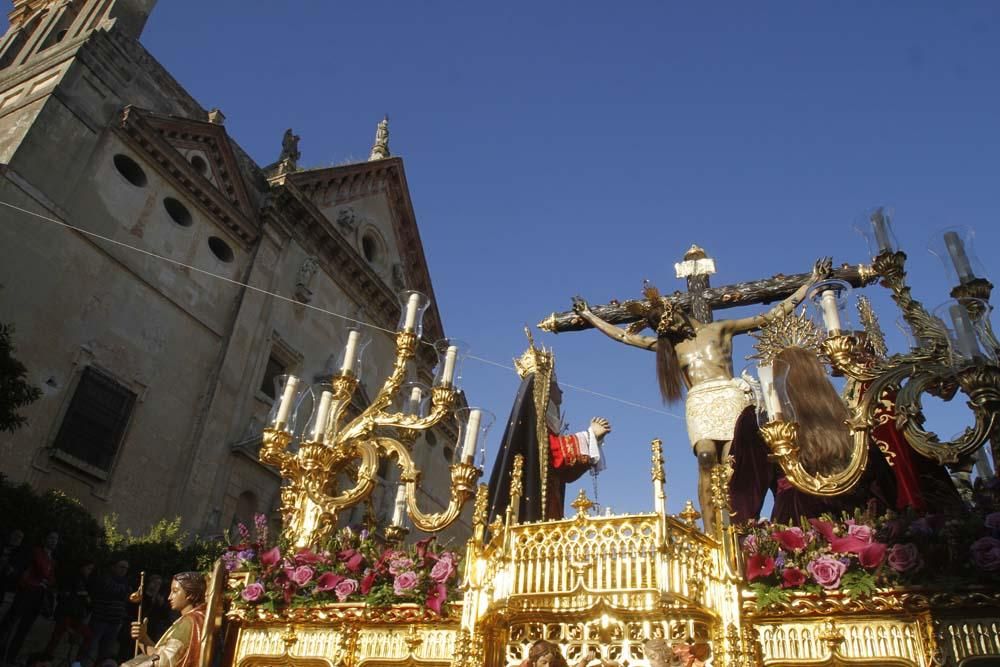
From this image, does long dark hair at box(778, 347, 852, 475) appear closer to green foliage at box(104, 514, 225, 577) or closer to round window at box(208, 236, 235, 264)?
green foliage at box(104, 514, 225, 577)

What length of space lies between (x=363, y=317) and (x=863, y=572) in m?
22.7

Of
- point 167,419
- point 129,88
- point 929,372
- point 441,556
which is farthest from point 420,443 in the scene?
point 929,372

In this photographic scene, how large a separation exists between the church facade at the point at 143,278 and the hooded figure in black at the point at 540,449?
35.3ft

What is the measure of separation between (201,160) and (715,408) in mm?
18368

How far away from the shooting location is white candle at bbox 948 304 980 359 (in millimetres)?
6305

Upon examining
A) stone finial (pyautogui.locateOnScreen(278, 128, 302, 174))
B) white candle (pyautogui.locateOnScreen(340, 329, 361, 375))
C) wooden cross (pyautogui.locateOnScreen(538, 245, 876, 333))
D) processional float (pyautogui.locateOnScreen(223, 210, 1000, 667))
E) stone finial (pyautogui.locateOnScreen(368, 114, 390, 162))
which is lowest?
processional float (pyautogui.locateOnScreen(223, 210, 1000, 667))

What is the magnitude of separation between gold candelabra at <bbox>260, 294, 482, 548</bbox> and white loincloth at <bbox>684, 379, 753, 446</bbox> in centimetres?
260

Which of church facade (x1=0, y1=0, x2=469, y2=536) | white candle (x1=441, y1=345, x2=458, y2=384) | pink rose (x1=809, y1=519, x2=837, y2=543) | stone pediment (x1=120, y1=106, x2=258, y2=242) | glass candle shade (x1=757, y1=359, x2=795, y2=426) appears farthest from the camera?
stone pediment (x1=120, y1=106, x2=258, y2=242)

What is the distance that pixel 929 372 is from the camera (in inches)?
268

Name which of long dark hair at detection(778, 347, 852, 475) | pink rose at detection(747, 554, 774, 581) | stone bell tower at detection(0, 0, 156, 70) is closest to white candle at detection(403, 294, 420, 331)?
long dark hair at detection(778, 347, 852, 475)

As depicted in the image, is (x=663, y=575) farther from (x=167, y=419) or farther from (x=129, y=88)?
(x=129, y=88)

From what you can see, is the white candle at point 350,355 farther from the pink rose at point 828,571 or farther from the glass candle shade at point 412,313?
the pink rose at point 828,571

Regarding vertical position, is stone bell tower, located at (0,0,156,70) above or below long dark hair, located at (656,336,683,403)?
above

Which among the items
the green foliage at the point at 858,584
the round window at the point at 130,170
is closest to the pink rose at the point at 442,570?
the green foliage at the point at 858,584
